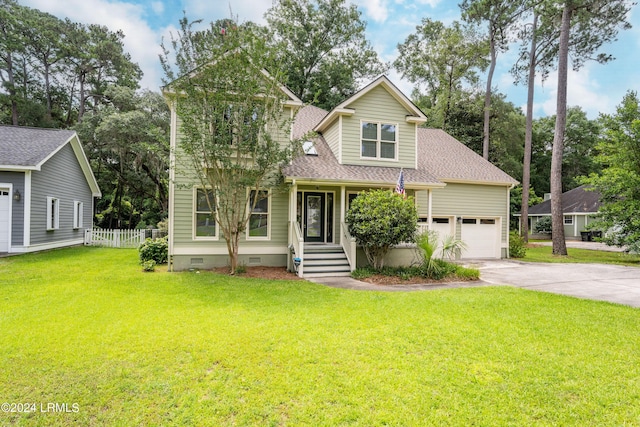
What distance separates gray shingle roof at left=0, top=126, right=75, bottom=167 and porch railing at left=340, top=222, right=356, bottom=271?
12027 millimetres

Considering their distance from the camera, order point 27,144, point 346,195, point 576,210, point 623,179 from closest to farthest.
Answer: point 346,195 < point 27,144 < point 623,179 < point 576,210

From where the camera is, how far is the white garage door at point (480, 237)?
14867 mm

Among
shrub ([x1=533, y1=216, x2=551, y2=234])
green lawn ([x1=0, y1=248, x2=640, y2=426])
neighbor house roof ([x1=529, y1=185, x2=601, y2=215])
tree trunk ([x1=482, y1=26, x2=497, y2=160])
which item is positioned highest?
tree trunk ([x1=482, y1=26, x2=497, y2=160])

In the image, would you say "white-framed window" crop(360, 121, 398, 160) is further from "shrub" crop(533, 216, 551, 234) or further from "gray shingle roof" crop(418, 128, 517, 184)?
"shrub" crop(533, 216, 551, 234)

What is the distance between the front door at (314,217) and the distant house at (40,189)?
1048 centimetres

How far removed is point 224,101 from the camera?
880 cm

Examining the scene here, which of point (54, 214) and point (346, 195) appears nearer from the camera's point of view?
point (346, 195)

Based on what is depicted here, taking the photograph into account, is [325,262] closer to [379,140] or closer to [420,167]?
[379,140]

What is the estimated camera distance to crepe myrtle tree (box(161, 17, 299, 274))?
855cm

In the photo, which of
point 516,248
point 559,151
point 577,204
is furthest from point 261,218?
point 577,204

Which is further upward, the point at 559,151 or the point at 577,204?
the point at 559,151

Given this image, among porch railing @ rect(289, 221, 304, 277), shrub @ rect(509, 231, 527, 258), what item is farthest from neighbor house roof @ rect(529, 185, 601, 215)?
porch railing @ rect(289, 221, 304, 277)

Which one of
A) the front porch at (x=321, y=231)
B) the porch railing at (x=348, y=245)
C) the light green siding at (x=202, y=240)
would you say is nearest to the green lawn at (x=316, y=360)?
the front porch at (x=321, y=231)

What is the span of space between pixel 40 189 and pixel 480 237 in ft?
63.4
